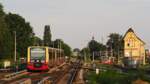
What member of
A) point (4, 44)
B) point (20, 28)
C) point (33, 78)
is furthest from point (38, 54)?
point (20, 28)

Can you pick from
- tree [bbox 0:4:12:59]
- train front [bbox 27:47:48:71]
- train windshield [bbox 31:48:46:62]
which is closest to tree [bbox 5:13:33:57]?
tree [bbox 0:4:12:59]

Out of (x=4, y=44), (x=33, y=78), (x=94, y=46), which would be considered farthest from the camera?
(x=94, y=46)

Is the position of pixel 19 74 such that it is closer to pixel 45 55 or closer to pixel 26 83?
pixel 45 55

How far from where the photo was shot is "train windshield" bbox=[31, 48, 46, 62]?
54.8 m

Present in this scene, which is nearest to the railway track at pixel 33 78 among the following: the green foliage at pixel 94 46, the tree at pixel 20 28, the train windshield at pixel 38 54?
the train windshield at pixel 38 54

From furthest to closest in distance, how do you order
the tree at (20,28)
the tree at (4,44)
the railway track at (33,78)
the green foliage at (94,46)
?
the green foliage at (94,46) → the tree at (20,28) → the tree at (4,44) → the railway track at (33,78)

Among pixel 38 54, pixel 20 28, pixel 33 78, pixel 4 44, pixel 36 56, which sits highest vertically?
pixel 20 28

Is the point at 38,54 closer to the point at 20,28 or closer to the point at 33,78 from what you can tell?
the point at 33,78

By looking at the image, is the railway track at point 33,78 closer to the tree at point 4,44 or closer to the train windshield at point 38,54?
the train windshield at point 38,54

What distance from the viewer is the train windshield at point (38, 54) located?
5481 centimetres

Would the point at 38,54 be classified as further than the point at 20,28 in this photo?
No

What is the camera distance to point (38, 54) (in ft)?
180

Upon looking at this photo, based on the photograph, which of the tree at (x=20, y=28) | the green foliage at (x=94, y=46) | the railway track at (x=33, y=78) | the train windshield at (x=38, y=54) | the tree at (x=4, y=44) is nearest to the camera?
the railway track at (x=33, y=78)

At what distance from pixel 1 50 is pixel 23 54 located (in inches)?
1090
